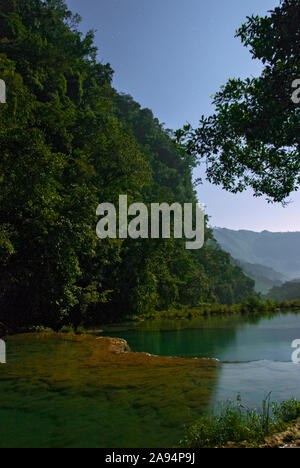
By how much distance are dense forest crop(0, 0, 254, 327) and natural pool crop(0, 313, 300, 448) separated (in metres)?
4.71

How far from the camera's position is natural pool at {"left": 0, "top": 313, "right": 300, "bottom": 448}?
570 cm

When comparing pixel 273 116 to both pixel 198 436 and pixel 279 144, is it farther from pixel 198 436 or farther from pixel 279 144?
pixel 198 436

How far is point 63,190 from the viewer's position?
22578 mm

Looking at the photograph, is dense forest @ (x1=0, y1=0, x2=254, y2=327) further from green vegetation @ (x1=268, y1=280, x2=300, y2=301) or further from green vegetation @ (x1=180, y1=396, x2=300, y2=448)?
green vegetation @ (x1=268, y1=280, x2=300, y2=301)

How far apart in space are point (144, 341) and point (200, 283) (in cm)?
3326

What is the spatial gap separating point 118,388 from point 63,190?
16.3 m

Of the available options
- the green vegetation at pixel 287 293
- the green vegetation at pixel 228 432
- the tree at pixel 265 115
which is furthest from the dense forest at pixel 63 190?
the green vegetation at pixel 287 293

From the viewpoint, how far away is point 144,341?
60.6ft

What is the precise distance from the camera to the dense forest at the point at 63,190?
679 inches

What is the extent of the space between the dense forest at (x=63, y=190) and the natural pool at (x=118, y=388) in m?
4.71

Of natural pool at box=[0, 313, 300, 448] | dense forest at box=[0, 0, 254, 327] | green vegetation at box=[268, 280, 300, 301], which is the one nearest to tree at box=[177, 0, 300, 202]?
dense forest at box=[0, 0, 254, 327]

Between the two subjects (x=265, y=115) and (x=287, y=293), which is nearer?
(x=265, y=115)

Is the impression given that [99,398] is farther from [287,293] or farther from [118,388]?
[287,293]

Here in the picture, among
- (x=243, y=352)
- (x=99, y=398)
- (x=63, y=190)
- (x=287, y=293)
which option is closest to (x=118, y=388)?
(x=99, y=398)
